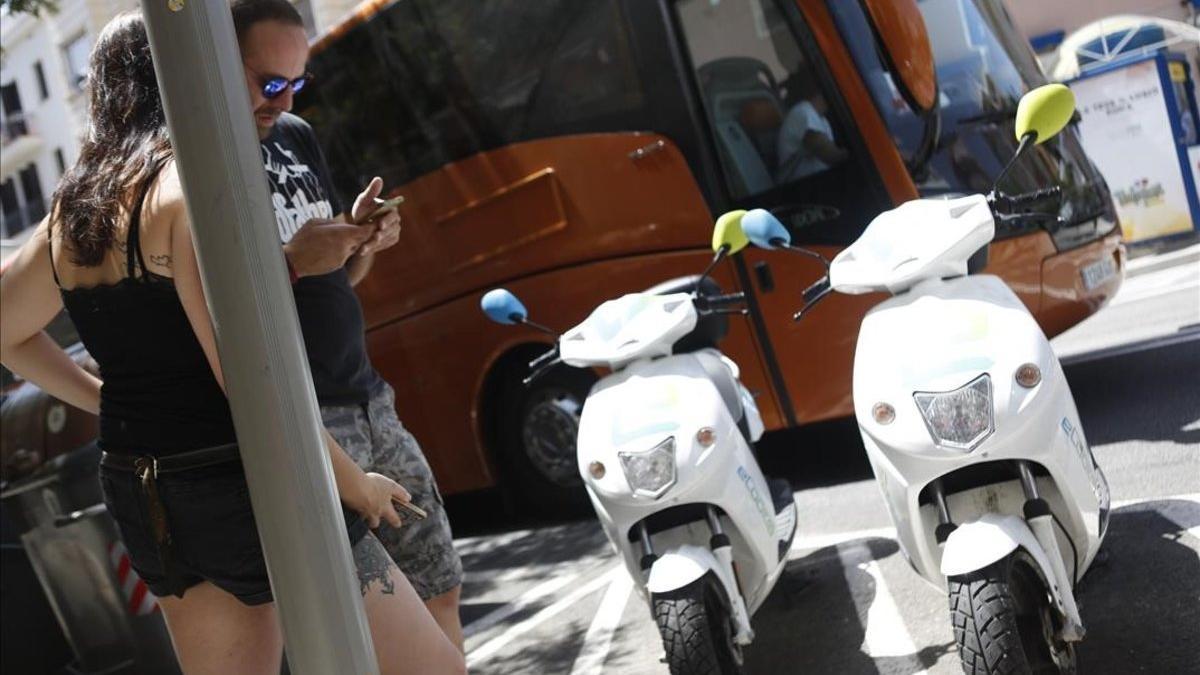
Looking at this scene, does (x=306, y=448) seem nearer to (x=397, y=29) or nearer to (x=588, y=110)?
(x=588, y=110)

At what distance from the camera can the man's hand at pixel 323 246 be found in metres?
2.40

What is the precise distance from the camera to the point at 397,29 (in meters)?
7.86

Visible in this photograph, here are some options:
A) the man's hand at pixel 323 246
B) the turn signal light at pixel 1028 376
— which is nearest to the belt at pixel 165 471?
the man's hand at pixel 323 246

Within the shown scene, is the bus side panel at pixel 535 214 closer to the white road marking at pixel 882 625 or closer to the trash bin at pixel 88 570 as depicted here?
the white road marking at pixel 882 625

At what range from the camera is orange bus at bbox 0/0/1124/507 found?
6445mm

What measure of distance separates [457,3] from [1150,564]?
4810 millimetres

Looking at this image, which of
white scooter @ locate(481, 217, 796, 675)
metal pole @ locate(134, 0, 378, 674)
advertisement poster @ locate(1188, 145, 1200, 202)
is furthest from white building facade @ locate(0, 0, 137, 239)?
metal pole @ locate(134, 0, 378, 674)

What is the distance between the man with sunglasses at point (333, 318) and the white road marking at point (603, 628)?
1883 mm

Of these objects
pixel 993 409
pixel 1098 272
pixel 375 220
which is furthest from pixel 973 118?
pixel 375 220

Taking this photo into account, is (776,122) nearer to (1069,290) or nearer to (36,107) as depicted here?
(1069,290)

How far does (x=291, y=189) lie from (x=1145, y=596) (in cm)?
272

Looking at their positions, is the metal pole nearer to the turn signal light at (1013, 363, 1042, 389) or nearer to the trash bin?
the turn signal light at (1013, 363, 1042, 389)

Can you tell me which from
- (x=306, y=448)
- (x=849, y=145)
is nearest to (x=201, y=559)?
(x=306, y=448)

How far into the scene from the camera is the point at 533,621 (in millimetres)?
5898
